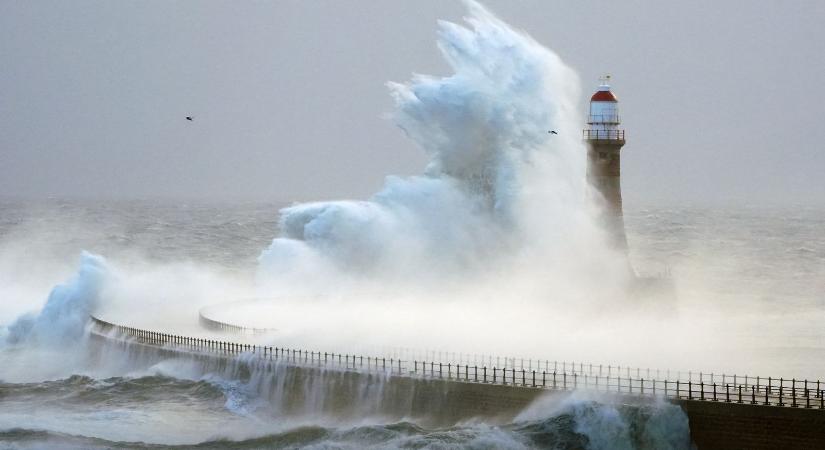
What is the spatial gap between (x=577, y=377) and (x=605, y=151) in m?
16.2

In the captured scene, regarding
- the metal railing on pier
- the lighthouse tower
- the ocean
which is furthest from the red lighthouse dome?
the metal railing on pier

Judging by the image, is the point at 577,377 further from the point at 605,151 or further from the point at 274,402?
the point at 605,151

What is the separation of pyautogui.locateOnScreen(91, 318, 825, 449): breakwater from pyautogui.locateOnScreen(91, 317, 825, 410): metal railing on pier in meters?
0.04

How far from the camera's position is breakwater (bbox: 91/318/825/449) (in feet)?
110

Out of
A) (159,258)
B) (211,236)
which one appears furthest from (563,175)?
(211,236)

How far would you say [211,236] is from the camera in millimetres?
125562

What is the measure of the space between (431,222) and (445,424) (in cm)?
2182

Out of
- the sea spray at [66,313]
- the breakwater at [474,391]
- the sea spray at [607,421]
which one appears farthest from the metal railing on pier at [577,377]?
the sea spray at [66,313]

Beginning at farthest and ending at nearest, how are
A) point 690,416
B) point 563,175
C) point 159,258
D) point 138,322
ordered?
point 159,258 → point 563,175 → point 138,322 → point 690,416

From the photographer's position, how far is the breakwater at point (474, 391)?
33.6 meters

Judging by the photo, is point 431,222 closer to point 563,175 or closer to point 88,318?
point 563,175

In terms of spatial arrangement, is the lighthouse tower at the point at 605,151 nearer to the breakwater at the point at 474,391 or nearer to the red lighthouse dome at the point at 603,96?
the red lighthouse dome at the point at 603,96

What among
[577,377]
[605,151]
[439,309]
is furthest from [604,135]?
[577,377]

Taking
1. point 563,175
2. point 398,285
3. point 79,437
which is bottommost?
point 79,437
